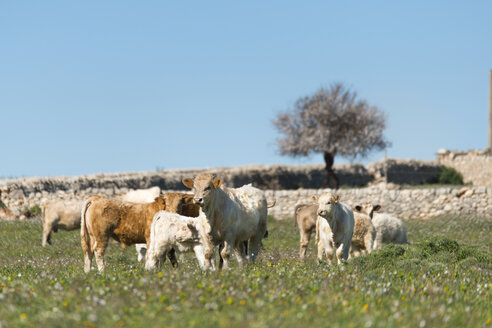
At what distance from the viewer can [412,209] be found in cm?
3419

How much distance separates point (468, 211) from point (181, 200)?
22.7 metres

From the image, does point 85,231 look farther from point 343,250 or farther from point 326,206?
point 343,250

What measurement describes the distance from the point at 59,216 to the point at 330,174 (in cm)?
2909

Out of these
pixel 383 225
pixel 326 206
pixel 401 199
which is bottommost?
pixel 401 199

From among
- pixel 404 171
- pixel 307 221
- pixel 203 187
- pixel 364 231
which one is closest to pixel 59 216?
pixel 307 221

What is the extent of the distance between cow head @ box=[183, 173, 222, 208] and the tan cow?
A: 12608 mm

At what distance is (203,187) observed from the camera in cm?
Answer: 1121

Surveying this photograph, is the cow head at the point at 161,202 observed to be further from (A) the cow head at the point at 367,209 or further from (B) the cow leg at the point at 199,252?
(A) the cow head at the point at 367,209

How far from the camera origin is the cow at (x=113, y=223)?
13828 mm

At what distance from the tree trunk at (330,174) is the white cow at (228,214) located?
34.4m

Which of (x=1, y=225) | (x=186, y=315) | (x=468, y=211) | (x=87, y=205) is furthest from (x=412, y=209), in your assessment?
(x=186, y=315)

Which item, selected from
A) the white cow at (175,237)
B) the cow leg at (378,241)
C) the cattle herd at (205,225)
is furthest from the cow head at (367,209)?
the white cow at (175,237)

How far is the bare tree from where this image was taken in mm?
50812

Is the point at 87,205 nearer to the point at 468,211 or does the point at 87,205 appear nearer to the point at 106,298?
the point at 106,298
